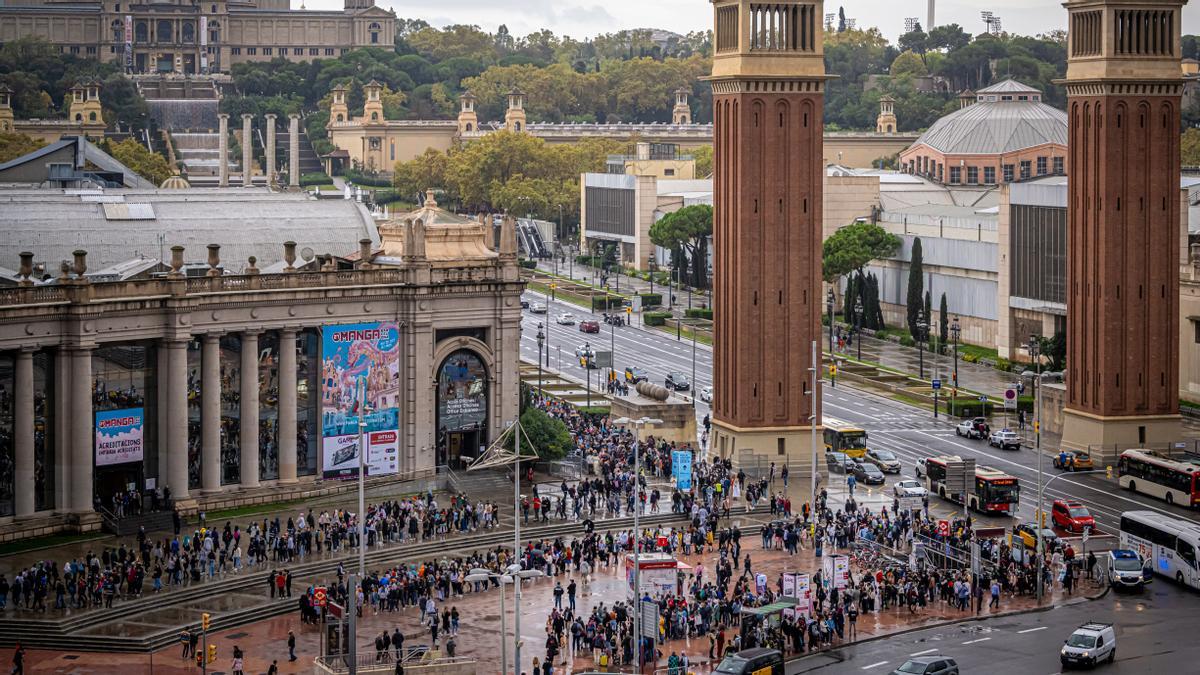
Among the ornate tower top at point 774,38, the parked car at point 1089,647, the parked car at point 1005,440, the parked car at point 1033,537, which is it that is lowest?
the parked car at point 1089,647

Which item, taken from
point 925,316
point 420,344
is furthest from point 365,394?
point 925,316

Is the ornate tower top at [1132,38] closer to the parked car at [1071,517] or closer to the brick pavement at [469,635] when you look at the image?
the parked car at [1071,517]

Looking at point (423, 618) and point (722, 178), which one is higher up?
point (722, 178)

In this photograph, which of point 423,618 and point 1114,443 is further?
point 1114,443

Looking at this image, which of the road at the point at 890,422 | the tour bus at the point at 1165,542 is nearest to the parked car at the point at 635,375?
the road at the point at 890,422

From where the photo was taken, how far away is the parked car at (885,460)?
10350 centimetres

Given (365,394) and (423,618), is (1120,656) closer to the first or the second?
(423,618)

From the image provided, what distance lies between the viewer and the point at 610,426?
10919cm

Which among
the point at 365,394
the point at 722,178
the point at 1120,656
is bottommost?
the point at 1120,656

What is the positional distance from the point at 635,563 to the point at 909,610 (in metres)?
12.3

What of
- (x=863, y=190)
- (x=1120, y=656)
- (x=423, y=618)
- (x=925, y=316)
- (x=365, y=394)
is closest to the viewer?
(x=1120, y=656)

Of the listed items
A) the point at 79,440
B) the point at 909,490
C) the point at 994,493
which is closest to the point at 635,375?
the point at 909,490

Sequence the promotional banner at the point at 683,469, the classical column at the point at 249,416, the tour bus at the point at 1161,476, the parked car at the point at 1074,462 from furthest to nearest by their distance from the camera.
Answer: the parked car at the point at 1074,462, the promotional banner at the point at 683,469, the tour bus at the point at 1161,476, the classical column at the point at 249,416

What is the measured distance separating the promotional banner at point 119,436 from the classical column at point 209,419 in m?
2.95
